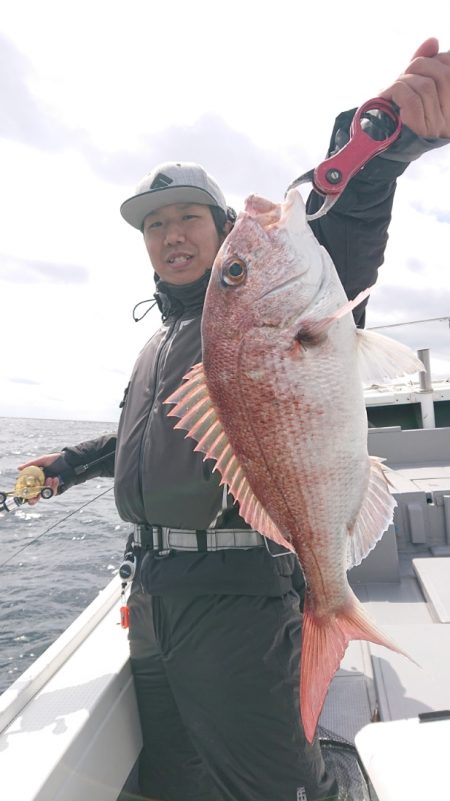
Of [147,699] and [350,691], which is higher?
[147,699]

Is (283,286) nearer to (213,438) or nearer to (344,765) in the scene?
(213,438)

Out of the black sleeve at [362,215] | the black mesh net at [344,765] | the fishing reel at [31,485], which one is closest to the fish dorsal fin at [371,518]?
the black sleeve at [362,215]

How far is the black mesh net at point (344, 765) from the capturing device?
2293 millimetres

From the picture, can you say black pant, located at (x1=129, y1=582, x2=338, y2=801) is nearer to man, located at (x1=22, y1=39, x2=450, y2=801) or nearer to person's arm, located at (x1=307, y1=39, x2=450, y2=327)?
man, located at (x1=22, y1=39, x2=450, y2=801)

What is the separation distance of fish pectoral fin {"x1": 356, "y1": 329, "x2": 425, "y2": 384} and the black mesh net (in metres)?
1.77

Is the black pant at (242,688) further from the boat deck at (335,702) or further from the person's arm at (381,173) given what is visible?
the person's arm at (381,173)

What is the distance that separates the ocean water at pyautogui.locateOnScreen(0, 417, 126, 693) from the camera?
5.77m

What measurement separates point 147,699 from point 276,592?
917 mm

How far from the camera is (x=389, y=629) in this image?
3068mm

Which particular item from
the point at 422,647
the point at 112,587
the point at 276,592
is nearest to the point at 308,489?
the point at 276,592

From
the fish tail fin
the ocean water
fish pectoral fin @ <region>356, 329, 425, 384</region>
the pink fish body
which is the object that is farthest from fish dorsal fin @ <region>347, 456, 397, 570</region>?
the ocean water

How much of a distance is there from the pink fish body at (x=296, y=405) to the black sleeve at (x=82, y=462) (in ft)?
5.71

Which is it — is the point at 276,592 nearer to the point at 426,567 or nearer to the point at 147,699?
the point at 147,699

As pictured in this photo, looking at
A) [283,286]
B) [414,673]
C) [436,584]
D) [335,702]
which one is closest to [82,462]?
[335,702]
